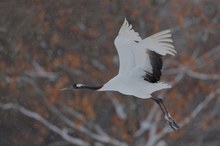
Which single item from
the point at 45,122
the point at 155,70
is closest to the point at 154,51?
the point at 155,70

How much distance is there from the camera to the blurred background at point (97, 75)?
16.6 m

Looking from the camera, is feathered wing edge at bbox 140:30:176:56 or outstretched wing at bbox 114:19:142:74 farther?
outstretched wing at bbox 114:19:142:74

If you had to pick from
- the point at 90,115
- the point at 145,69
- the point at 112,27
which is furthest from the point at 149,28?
the point at 145,69

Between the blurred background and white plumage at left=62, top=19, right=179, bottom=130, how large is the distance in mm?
6993

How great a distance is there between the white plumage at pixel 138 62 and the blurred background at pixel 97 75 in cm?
699

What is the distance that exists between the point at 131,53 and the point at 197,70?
28.0 ft

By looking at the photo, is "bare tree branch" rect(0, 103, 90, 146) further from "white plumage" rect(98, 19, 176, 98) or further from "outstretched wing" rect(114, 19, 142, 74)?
"outstretched wing" rect(114, 19, 142, 74)

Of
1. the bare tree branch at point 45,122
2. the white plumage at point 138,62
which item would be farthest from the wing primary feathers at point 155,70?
the bare tree branch at point 45,122

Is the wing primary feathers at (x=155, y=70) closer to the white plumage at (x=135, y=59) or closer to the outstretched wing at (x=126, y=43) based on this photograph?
the white plumage at (x=135, y=59)

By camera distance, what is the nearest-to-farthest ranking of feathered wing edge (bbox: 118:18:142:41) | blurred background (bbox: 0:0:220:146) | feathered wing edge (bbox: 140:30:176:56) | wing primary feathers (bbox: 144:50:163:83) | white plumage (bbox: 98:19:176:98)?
feathered wing edge (bbox: 140:30:176:56) < white plumage (bbox: 98:19:176:98) < feathered wing edge (bbox: 118:18:142:41) < wing primary feathers (bbox: 144:50:163:83) < blurred background (bbox: 0:0:220:146)

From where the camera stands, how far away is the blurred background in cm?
1662

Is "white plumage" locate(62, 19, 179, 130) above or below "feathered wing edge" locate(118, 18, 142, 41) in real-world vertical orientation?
below

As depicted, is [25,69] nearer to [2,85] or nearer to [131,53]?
[2,85]

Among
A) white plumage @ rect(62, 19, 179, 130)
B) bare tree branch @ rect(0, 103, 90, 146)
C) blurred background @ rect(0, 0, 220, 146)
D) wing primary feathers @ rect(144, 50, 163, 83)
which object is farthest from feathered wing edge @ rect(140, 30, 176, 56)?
bare tree branch @ rect(0, 103, 90, 146)
